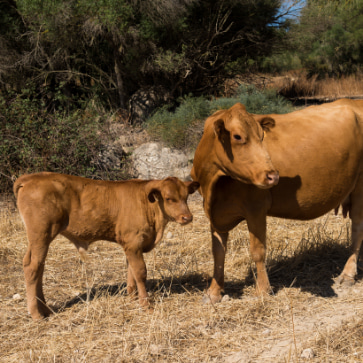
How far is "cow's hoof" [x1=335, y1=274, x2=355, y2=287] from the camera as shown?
5074 mm

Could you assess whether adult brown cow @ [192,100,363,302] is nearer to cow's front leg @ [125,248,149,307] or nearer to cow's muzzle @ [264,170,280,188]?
cow's muzzle @ [264,170,280,188]

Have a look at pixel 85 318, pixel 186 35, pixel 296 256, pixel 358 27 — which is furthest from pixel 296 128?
pixel 358 27

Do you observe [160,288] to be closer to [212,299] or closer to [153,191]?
[212,299]

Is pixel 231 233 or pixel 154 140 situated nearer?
pixel 231 233

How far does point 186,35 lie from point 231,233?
799 centimetres

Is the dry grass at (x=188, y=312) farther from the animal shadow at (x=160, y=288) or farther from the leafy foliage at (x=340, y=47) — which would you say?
the leafy foliage at (x=340, y=47)

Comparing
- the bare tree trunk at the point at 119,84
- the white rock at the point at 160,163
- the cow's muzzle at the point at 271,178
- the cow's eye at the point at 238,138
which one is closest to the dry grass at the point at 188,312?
the cow's muzzle at the point at 271,178

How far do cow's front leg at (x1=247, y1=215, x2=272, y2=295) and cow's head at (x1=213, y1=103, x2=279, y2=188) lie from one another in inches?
25.8

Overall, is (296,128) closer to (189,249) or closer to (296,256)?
(296,256)

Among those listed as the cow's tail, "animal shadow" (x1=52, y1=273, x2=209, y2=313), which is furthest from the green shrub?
the cow's tail

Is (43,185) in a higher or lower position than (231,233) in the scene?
higher

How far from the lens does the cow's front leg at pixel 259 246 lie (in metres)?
4.40

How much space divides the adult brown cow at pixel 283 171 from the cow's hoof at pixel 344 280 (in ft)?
0.03

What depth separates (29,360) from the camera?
3570 millimetres
